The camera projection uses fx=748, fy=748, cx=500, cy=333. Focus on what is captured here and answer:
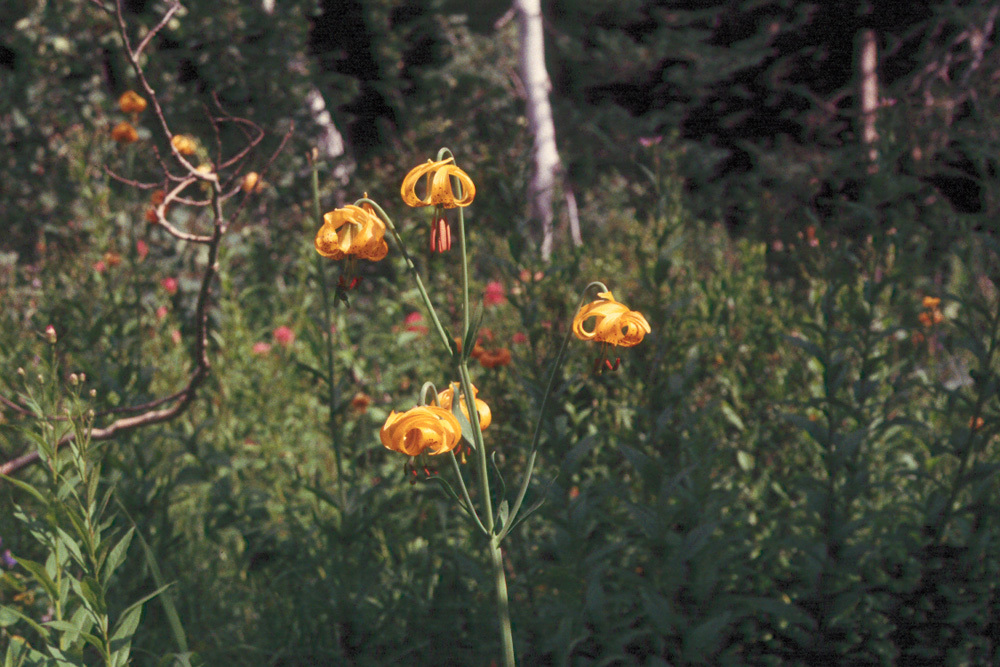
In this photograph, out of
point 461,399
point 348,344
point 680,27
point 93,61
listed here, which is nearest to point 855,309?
point 461,399

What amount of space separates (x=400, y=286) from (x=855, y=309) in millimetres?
1791

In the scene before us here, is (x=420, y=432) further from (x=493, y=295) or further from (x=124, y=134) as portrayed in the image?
(x=493, y=295)

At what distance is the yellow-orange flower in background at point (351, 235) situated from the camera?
3.20ft

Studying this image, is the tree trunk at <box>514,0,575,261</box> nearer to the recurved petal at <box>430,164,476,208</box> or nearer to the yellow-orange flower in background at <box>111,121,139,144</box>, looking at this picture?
the yellow-orange flower in background at <box>111,121,139,144</box>

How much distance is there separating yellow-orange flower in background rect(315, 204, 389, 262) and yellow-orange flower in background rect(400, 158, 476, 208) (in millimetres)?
61

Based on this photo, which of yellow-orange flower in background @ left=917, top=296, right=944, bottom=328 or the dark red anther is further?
yellow-orange flower in background @ left=917, top=296, right=944, bottom=328

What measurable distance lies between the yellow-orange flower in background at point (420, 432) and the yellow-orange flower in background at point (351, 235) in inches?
8.5

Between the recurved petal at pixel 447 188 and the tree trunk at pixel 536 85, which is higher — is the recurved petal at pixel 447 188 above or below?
below

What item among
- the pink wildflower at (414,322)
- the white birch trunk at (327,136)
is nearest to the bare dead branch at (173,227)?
the pink wildflower at (414,322)

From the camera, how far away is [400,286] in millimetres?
3092

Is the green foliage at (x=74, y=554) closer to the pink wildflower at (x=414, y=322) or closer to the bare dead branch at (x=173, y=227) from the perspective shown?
the bare dead branch at (x=173, y=227)

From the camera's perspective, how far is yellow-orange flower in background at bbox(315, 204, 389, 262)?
98 centimetres

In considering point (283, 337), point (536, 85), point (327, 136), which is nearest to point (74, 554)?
point (283, 337)

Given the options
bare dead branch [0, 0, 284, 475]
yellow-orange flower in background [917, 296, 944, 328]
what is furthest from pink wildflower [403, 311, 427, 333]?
yellow-orange flower in background [917, 296, 944, 328]
